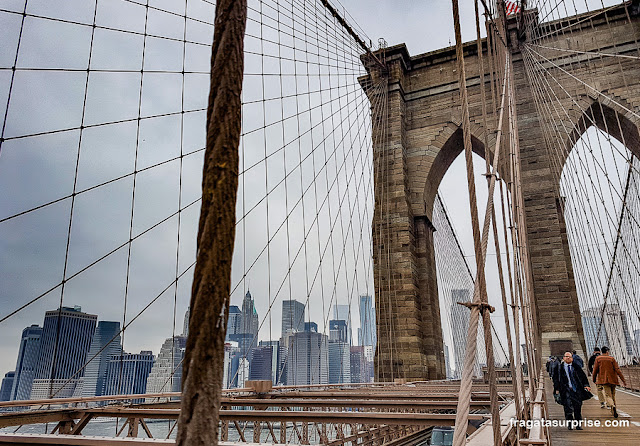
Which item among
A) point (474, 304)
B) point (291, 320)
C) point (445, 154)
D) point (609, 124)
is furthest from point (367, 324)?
point (474, 304)

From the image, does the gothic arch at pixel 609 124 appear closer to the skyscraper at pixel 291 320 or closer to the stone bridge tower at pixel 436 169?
the stone bridge tower at pixel 436 169

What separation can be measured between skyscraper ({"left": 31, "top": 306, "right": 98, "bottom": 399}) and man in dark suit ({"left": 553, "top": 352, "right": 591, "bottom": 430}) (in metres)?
4.12

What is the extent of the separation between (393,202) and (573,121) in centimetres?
488

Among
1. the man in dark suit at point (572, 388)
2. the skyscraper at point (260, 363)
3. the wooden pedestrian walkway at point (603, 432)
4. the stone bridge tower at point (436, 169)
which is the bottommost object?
the wooden pedestrian walkway at point (603, 432)

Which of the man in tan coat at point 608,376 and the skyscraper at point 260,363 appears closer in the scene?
the man in tan coat at point 608,376

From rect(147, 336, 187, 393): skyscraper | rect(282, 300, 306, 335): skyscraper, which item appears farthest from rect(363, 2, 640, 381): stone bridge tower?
rect(147, 336, 187, 393): skyscraper

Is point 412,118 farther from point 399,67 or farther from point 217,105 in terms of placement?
point 217,105

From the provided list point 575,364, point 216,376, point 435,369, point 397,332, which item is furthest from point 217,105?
point 435,369

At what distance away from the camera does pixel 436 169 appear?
1347 cm

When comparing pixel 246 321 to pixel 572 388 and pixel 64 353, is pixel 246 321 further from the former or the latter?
pixel 572 388

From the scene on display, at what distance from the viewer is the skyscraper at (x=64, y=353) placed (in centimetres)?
388

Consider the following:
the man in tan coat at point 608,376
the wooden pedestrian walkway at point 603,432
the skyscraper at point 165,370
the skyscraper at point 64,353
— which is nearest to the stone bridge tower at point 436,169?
the man in tan coat at point 608,376

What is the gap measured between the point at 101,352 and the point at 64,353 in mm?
313

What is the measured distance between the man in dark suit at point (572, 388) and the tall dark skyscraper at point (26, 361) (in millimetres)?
4451
